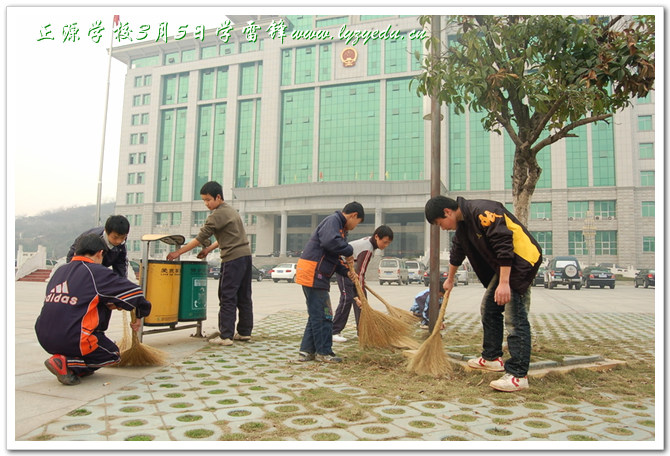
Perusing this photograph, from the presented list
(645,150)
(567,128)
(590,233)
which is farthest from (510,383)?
(645,150)

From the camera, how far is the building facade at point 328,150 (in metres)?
45.5

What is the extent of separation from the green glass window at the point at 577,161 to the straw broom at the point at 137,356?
4991cm

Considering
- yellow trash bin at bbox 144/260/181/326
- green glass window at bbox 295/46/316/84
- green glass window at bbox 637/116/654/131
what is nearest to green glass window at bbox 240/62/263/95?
green glass window at bbox 295/46/316/84

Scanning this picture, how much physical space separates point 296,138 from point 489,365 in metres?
53.5

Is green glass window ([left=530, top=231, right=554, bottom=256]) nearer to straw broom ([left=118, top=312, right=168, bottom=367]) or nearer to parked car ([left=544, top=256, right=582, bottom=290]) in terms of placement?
parked car ([left=544, top=256, right=582, bottom=290])

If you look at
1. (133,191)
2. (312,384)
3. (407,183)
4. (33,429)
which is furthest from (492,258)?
(133,191)

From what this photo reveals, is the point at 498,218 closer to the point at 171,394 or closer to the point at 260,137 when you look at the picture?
the point at 171,394

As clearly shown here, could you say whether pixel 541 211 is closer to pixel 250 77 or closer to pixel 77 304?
pixel 250 77

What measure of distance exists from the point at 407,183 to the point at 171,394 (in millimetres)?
44266

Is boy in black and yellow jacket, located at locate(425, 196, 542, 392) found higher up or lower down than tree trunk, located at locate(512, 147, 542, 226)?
lower down

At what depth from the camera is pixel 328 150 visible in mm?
53375

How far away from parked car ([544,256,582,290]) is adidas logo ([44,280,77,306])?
858 inches

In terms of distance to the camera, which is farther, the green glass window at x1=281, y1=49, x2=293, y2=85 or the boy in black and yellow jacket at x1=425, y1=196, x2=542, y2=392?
the green glass window at x1=281, y1=49, x2=293, y2=85

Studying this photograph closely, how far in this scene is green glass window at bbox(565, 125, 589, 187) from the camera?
45.9 meters
